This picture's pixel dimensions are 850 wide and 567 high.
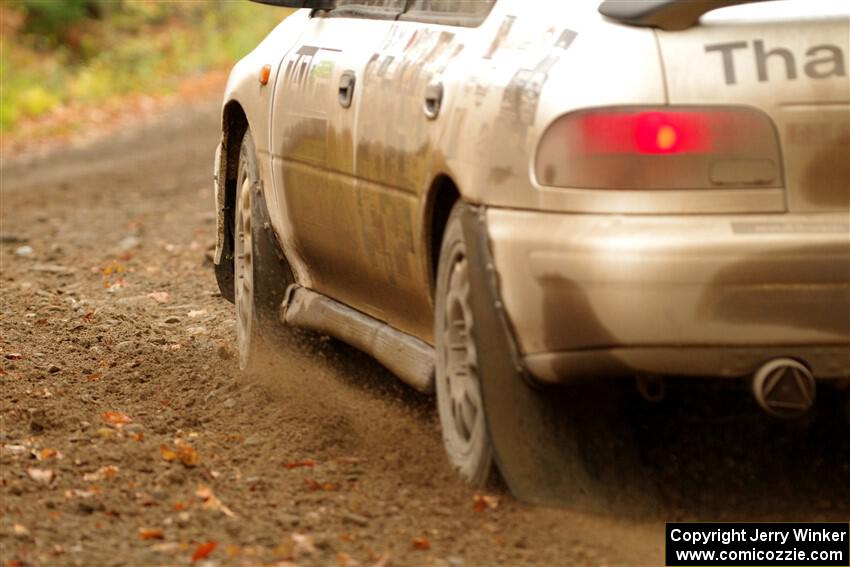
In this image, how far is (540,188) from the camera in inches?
181

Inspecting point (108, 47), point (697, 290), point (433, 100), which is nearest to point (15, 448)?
point (433, 100)

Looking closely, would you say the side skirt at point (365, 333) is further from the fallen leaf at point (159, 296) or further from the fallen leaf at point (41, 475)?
the fallen leaf at point (159, 296)

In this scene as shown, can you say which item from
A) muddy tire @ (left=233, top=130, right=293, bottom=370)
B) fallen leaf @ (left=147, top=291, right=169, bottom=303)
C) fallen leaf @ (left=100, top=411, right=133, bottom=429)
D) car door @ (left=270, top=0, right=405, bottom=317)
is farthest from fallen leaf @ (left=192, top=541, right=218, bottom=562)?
fallen leaf @ (left=147, top=291, right=169, bottom=303)

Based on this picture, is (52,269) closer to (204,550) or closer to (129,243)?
(129,243)

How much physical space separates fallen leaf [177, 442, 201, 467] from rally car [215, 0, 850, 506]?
84 centimetres

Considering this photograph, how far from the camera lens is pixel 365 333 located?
6242 millimetres

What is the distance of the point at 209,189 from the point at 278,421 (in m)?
9.80

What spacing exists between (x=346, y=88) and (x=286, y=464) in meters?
1.23

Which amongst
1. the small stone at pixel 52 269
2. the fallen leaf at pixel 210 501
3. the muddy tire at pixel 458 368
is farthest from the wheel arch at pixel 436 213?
the small stone at pixel 52 269

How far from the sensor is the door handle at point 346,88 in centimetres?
598

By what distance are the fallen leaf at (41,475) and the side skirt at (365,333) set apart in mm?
1107

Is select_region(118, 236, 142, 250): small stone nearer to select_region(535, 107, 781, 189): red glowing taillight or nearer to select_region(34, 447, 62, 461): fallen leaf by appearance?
select_region(34, 447, 62, 461): fallen leaf

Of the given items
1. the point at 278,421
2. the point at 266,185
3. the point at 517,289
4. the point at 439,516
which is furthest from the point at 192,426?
the point at 517,289

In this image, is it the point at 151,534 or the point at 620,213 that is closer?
the point at 620,213
